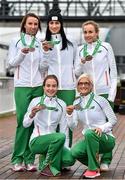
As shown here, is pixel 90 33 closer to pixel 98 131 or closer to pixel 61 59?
pixel 61 59

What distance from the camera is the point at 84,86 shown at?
22.5 feet

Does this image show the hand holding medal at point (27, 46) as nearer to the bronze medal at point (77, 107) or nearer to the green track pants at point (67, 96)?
the green track pants at point (67, 96)

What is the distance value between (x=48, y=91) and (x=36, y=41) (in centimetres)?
70

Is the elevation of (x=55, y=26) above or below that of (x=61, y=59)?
above

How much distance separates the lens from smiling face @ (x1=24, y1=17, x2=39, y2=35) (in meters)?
7.08

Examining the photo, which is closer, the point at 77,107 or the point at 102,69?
the point at 77,107

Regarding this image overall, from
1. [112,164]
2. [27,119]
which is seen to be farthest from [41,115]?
[112,164]

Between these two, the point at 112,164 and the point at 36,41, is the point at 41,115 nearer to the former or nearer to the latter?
the point at 36,41

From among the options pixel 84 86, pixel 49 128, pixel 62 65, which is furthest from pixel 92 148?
pixel 62 65

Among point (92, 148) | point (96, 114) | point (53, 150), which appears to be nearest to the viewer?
point (92, 148)

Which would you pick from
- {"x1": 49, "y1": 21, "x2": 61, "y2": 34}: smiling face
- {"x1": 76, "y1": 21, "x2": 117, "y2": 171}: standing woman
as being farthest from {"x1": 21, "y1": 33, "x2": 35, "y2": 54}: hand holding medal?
{"x1": 76, "y1": 21, "x2": 117, "y2": 171}: standing woman

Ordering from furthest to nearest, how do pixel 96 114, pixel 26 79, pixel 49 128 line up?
pixel 26 79 → pixel 49 128 → pixel 96 114

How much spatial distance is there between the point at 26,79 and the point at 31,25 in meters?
0.69

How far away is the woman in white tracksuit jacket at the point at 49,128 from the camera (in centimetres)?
679
